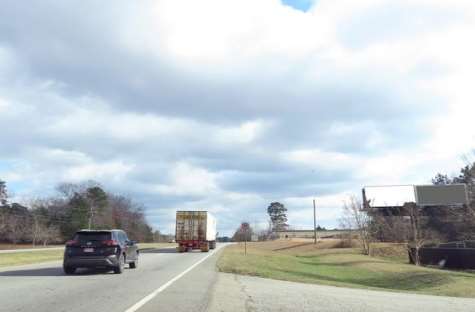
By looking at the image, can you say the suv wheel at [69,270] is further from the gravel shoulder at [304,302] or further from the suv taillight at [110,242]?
the gravel shoulder at [304,302]

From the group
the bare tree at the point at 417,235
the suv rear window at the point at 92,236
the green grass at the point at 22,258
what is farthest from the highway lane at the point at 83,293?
the bare tree at the point at 417,235

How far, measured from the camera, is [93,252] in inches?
743

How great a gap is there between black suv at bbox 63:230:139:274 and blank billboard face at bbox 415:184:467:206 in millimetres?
58996

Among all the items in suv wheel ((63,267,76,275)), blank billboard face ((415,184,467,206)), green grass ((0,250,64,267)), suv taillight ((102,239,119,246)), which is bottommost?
suv wheel ((63,267,76,275))

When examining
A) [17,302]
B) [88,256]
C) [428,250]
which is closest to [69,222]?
[428,250]

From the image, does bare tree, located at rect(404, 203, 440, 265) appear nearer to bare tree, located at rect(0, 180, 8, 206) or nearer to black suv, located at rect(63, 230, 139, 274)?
black suv, located at rect(63, 230, 139, 274)

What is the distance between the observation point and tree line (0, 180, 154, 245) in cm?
8912

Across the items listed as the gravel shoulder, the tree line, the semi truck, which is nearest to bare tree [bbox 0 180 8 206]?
the tree line

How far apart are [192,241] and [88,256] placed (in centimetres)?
2592

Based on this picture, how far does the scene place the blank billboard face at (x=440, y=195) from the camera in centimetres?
6985

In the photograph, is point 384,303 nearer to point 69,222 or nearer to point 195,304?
point 195,304

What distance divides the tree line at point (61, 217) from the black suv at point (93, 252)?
7016cm

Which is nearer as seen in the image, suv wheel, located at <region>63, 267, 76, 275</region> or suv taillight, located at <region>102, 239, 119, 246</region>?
suv wheel, located at <region>63, 267, 76, 275</region>

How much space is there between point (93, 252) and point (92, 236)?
703 millimetres
